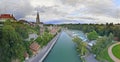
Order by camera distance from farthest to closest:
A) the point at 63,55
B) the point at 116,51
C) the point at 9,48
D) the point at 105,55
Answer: the point at 63,55 < the point at 116,51 < the point at 105,55 < the point at 9,48

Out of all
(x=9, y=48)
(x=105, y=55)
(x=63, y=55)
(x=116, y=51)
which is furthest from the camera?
(x=63, y=55)

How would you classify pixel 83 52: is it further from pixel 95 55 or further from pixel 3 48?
pixel 3 48

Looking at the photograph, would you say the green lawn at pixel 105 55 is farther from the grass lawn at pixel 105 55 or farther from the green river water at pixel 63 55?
the green river water at pixel 63 55

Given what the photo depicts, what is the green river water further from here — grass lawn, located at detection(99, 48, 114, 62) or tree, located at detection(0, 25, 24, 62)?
tree, located at detection(0, 25, 24, 62)

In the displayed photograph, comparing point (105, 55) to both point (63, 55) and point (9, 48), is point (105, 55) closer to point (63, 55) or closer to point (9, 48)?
point (63, 55)

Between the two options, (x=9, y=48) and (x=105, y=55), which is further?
(x=105, y=55)

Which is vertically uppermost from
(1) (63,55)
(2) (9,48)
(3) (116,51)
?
(2) (9,48)

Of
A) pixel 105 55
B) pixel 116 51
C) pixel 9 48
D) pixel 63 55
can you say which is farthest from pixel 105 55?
pixel 9 48

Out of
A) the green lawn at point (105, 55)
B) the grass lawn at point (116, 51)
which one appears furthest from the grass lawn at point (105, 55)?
the grass lawn at point (116, 51)

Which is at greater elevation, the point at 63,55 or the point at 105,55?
the point at 105,55
